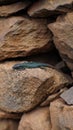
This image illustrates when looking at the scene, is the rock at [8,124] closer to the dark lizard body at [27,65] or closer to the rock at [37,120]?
the rock at [37,120]

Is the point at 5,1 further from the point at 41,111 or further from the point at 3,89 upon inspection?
the point at 41,111

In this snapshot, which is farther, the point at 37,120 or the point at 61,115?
the point at 37,120

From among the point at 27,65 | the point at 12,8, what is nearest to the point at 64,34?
the point at 27,65

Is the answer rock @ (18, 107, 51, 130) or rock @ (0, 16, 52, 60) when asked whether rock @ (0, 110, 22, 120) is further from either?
rock @ (0, 16, 52, 60)

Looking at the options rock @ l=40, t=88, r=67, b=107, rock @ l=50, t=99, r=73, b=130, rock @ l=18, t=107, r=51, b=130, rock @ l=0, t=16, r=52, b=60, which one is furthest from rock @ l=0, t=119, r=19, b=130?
rock @ l=0, t=16, r=52, b=60

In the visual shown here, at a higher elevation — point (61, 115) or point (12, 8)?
point (12, 8)

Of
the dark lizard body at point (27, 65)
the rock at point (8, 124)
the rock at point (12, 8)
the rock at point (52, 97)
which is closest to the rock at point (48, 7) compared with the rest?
the rock at point (12, 8)

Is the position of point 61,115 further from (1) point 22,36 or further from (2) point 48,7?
(2) point 48,7
